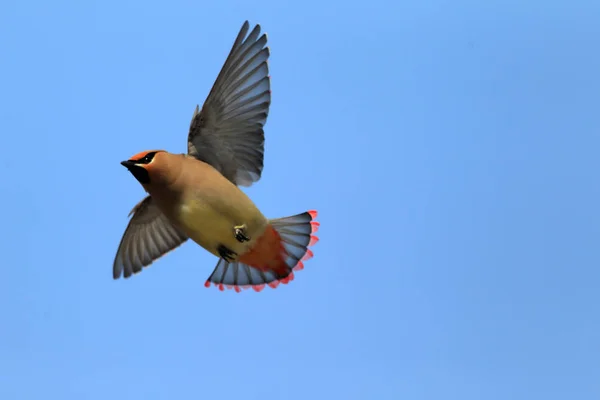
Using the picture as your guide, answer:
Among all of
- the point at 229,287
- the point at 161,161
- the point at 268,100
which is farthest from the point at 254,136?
the point at 229,287

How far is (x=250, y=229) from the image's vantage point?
132 inches

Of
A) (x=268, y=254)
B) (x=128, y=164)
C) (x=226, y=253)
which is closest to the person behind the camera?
(x=128, y=164)

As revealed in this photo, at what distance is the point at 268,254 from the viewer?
11.7 feet

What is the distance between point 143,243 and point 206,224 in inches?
28.4

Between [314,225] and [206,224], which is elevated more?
[314,225]

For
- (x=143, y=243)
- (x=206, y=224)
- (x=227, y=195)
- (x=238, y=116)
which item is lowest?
(x=206, y=224)

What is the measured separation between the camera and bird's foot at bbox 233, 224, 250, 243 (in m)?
3.28

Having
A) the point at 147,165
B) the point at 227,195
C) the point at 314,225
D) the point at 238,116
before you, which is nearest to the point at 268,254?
the point at 314,225

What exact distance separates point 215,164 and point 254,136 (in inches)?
7.2

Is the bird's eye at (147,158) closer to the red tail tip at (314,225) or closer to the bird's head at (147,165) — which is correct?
the bird's head at (147,165)

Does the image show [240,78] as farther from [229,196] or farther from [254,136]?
[229,196]

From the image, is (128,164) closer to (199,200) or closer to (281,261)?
(199,200)

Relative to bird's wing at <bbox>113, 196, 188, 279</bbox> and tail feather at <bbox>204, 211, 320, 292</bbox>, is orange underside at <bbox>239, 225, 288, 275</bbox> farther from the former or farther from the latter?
bird's wing at <bbox>113, 196, 188, 279</bbox>

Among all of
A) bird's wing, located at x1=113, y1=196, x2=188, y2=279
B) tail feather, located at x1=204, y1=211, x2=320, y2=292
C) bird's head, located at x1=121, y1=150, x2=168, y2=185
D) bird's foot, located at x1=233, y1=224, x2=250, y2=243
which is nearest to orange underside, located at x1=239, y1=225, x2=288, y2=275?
tail feather, located at x1=204, y1=211, x2=320, y2=292
